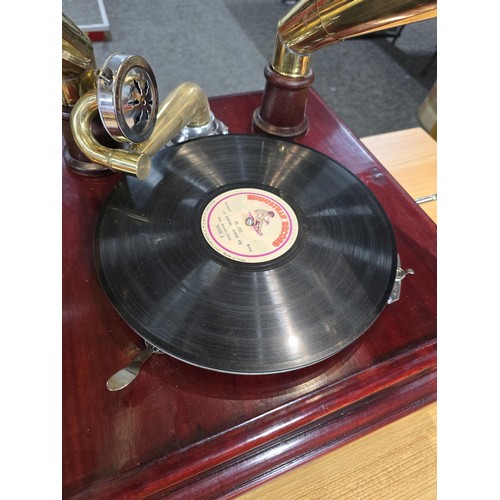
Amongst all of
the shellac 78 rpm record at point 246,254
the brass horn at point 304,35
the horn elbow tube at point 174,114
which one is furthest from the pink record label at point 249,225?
the brass horn at point 304,35

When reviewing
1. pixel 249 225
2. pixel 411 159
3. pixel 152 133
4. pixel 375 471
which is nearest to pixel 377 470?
pixel 375 471

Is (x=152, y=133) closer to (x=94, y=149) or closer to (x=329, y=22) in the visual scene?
(x=94, y=149)

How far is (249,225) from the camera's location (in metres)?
0.65

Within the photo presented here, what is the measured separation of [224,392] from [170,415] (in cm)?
6

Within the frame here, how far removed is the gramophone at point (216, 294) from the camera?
19.5 inches

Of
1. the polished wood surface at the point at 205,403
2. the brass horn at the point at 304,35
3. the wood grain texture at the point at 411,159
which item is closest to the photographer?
the polished wood surface at the point at 205,403

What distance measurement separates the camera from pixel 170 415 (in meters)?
0.50

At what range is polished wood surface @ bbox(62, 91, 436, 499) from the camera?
18.4 inches

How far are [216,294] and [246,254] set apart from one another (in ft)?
0.27

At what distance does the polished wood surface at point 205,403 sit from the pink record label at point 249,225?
Result: 161 mm

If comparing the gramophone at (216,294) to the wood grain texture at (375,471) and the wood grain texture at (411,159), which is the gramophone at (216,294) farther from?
the wood grain texture at (411,159)
